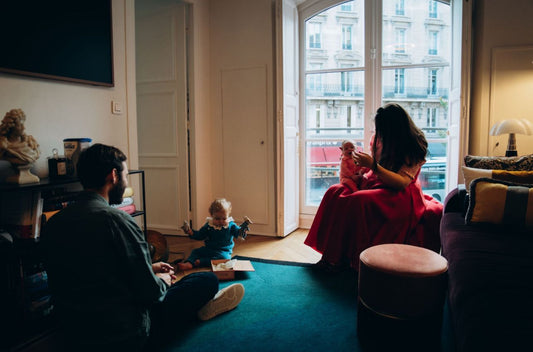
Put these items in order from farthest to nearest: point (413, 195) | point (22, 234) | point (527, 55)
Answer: point (527, 55), point (413, 195), point (22, 234)

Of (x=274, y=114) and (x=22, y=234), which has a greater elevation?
(x=274, y=114)

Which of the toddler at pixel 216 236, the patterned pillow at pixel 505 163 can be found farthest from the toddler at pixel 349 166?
the toddler at pixel 216 236

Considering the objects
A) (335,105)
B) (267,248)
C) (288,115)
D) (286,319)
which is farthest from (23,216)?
(335,105)

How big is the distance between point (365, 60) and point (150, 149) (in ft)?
8.30

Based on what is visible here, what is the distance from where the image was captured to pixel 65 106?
2535 millimetres

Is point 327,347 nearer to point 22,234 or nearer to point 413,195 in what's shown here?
Result: point 413,195

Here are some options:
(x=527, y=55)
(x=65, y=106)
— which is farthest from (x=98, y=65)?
(x=527, y=55)

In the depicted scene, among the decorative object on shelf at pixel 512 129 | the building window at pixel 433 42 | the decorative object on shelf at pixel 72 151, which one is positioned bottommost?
the decorative object on shelf at pixel 72 151

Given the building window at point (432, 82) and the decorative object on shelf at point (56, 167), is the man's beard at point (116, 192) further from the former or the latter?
the building window at point (432, 82)

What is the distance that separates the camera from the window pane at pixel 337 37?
4.08 meters

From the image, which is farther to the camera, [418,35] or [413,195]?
[418,35]

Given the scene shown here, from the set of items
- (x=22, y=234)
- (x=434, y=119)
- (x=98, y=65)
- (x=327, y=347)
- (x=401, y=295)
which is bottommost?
(x=327, y=347)

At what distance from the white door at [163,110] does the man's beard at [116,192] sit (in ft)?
7.72

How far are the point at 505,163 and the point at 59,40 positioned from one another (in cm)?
307
